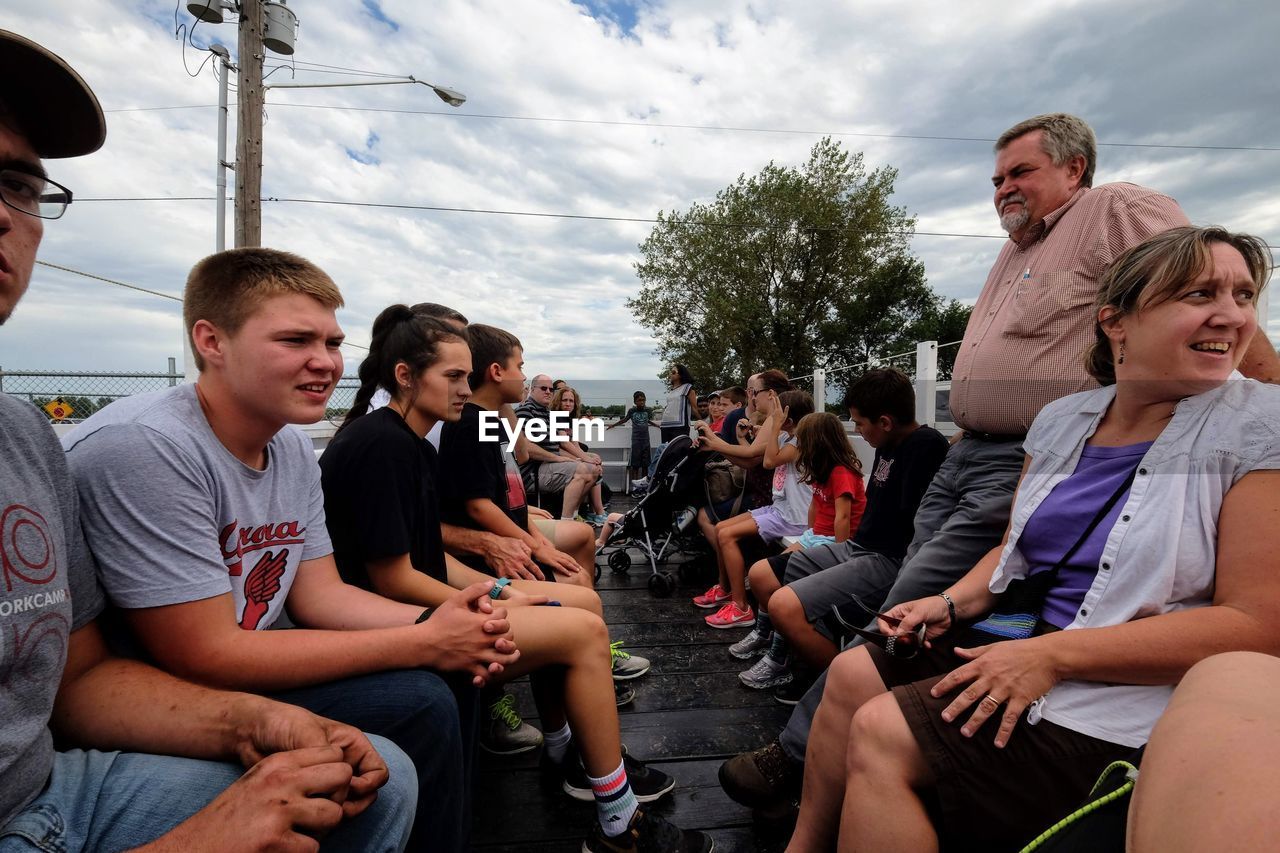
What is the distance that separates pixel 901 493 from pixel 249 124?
7550 millimetres

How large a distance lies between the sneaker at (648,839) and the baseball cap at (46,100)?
5.94 ft

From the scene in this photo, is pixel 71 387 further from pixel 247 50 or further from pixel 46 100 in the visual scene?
pixel 46 100

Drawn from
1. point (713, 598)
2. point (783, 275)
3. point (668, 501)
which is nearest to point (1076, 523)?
point (713, 598)

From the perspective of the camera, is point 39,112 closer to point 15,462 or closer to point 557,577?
point 15,462

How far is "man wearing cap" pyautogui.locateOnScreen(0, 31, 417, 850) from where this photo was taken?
80cm

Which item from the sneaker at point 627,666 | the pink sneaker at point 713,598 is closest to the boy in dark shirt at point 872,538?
the sneaker at point 627,666

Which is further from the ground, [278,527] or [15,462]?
[15,462]

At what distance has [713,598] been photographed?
379cm

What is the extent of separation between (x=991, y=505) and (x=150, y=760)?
6.45 ft

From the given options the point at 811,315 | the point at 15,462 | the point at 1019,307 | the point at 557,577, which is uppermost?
the point at 811,315

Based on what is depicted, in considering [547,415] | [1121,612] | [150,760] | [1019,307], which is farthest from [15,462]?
[547,415]

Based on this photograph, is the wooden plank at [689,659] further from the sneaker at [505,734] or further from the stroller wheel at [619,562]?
the stroller wheel at [619,562]

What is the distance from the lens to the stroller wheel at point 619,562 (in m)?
4.64

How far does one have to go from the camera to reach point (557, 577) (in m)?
2.61
